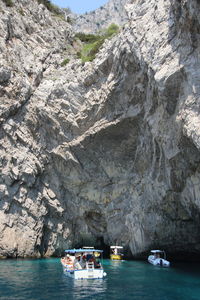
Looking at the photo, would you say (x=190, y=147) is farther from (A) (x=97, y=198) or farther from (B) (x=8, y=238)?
(B) (x=8, y=238)

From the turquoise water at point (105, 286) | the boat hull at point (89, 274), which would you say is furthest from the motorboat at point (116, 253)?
the boat hull at point (89, 274)

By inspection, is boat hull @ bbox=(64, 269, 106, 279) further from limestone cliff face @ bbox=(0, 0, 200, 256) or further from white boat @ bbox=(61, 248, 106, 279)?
limestone cliff face @ bbox=(0, 0, 200, 256)

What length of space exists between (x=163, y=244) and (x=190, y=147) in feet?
54.8

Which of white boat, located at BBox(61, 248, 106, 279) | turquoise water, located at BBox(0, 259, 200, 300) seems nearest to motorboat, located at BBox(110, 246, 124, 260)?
turquoise water, located at BBox(0, 259, 200, 300)

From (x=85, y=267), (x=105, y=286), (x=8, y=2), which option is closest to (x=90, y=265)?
(x=85, y=267)

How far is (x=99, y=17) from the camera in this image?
369 feet

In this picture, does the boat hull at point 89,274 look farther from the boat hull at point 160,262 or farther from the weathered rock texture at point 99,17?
the weathered rock texture at point 99,17

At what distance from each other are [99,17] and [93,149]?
276 ft

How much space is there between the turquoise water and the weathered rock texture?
94.7 m

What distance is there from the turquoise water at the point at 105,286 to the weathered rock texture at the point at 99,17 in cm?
9468

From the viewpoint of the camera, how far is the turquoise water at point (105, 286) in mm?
18916

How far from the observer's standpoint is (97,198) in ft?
145

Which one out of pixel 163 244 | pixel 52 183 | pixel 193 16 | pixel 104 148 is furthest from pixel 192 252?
pixel 193 16

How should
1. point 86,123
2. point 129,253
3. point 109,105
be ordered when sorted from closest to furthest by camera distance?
point 109,105 < point 86,123 < point 129,253
